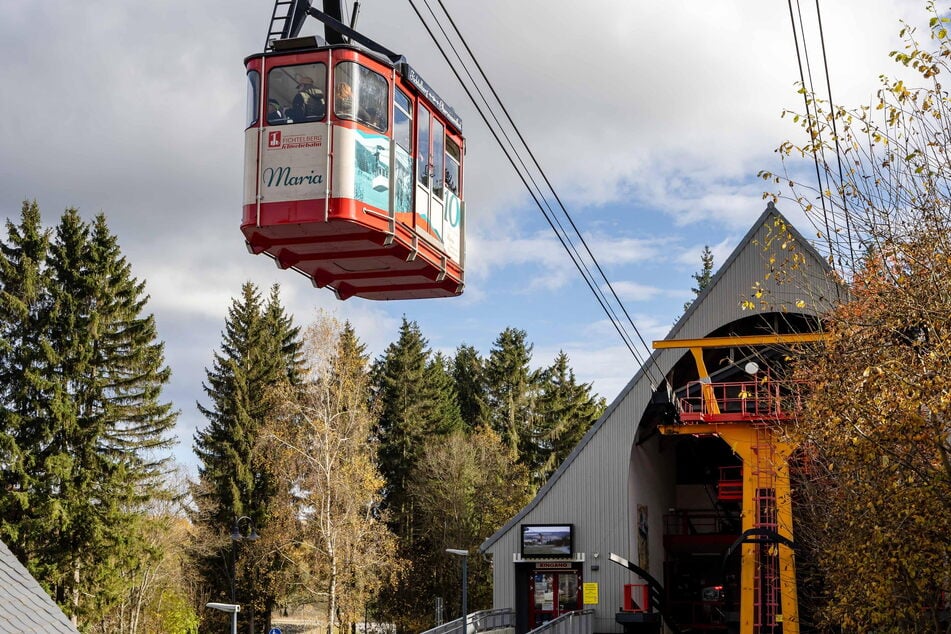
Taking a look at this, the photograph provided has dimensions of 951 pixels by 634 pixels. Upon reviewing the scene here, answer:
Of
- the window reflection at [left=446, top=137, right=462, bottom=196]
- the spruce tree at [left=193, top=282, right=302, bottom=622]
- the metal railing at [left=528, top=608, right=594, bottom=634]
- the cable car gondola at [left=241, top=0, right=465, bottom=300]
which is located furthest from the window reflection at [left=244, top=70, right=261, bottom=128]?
the spruce tree at [left=193, top=282, right=302, bottom=622]

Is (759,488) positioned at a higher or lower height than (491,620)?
higher

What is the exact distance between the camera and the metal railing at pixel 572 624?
2683 centimetres

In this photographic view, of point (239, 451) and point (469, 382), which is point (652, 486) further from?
point (469, 382)

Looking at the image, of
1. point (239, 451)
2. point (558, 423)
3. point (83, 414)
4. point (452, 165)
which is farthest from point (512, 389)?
point (452, 165)

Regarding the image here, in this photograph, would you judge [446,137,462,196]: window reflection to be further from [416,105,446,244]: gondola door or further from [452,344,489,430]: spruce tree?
[452,344,489,430]: spruce tree

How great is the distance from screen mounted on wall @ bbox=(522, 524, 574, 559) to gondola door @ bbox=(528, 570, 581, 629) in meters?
1.18

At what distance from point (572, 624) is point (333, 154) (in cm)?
1930

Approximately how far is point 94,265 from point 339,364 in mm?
9801

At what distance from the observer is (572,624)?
94.5 feet

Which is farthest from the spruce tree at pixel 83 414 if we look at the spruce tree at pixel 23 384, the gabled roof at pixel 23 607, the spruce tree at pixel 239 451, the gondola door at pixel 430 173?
the gondola door at pixel 430 173

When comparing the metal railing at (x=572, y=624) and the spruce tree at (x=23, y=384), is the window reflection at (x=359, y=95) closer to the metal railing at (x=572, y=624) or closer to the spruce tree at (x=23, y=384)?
the metal railing at (x=572, y=624)

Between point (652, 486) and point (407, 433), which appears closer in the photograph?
point (652, 486)

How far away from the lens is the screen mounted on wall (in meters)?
31.8

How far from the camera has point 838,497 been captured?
19.5 meters
